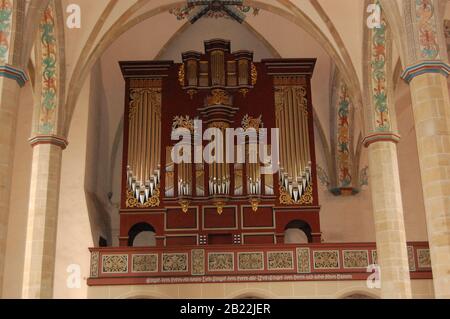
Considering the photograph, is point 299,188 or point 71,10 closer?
point 71,10

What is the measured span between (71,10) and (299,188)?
692 centimetres

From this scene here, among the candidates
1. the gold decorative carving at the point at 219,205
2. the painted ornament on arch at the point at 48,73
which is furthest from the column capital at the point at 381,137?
the painted ornament on arch at the point at 48,73

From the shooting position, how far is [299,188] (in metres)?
16.5

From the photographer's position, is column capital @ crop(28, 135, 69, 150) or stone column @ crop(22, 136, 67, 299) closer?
stone column @ crop(22, 136, 67, 299)

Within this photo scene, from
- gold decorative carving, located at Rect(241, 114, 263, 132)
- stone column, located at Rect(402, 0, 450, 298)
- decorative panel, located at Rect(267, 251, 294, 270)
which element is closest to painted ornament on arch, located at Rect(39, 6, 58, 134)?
gold decorative carving, located at Rect(241, 114, 263, 132)

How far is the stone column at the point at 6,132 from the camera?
9109 millimetres

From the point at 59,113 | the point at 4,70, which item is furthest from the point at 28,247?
the point at 4,70

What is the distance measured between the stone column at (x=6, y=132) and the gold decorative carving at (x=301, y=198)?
827 centimetres

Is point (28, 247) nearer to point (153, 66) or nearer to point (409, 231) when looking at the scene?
point (153, 66)

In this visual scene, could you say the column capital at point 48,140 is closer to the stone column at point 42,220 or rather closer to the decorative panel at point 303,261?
the stone column at point 42,220

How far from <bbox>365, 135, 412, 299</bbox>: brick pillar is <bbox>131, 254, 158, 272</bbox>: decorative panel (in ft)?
16.9

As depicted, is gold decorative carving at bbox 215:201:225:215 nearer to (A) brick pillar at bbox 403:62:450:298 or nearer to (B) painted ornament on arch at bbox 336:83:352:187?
(B) painted ornament on arch at bbox 336:83:352:187

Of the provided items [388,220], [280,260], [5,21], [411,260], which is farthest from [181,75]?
[5,21]

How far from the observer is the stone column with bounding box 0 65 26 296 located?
9.11 meters
